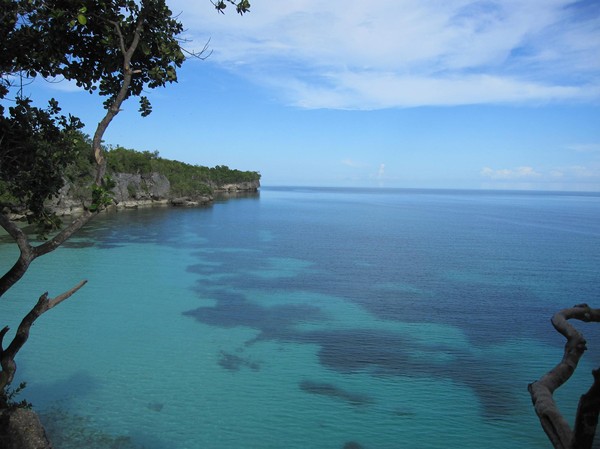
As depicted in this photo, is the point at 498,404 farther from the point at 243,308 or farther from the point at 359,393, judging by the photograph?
the point at 243,308

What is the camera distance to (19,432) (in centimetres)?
703

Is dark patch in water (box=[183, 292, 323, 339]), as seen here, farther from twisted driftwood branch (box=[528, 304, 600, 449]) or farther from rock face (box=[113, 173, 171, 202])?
rock face (box=[113, 173, 171, 202])

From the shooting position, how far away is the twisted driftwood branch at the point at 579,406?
3.04 m

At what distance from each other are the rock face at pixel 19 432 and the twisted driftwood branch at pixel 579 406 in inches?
276

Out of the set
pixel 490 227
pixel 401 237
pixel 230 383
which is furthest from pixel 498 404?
pixel 490 227

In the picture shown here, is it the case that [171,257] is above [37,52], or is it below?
below

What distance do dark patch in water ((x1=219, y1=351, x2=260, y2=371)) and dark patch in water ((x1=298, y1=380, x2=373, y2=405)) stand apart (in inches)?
74.6

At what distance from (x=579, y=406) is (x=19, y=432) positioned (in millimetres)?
7443

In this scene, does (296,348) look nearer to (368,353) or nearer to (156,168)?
(368,353)

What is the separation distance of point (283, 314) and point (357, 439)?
929 centimetres

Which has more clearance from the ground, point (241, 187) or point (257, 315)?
point (241, 187)

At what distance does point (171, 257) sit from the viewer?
32.6 meters

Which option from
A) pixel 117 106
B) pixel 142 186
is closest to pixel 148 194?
pixel 142 186

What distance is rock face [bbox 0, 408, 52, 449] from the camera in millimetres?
6941
